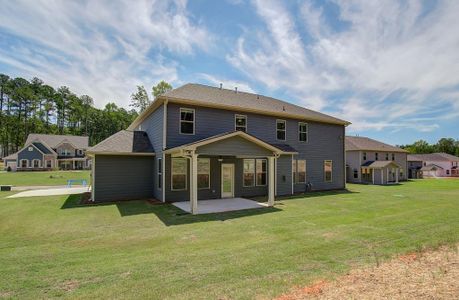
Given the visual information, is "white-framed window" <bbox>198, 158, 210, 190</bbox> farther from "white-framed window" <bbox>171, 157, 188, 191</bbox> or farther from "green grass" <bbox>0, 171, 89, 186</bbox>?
"green grass" <bbox>0, 171, 89, 186</bbox>

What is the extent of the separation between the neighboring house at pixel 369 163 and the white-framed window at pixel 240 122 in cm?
2095

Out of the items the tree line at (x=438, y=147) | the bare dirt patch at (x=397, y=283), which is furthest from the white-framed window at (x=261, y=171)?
the tree line at (x=438, y=147)

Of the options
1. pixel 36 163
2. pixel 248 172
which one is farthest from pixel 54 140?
pixel 248 172

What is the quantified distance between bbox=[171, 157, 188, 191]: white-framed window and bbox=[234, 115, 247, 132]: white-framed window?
12.3 feet

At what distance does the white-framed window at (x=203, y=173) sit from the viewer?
13.0 metres

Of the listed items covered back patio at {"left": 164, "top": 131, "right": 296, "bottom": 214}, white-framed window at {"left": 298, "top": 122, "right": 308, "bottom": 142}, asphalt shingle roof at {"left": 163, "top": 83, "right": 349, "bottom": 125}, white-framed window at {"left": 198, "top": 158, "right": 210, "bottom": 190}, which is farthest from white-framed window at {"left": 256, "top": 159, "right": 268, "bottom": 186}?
white-framed window at {"left": 298, "top": 122, "right": 308, "bottom": 142}

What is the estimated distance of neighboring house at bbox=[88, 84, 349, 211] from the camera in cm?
1156

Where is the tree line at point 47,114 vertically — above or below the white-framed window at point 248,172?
above

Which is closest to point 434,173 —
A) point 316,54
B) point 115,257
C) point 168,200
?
point 316,54

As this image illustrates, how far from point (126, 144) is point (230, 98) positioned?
6.78 meters

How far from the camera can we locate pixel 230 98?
602 inches

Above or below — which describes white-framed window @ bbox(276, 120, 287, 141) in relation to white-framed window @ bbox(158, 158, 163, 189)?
above

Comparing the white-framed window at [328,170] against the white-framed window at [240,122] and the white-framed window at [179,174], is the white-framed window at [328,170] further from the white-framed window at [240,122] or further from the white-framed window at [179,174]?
the white-framed window at [179,174]

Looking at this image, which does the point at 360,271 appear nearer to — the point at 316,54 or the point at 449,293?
the point at 449,293
